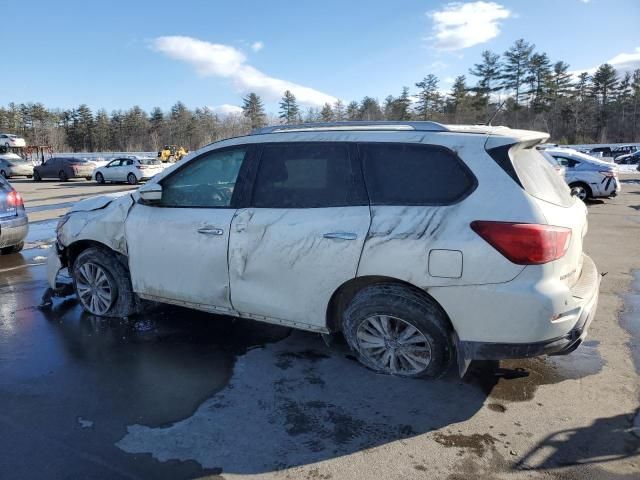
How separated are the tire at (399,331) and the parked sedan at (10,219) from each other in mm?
6597

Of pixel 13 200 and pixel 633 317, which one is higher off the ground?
pixel 13 200

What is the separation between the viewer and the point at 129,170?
2638cm

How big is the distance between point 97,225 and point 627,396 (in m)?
4.58

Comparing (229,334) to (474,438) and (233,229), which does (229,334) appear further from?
(474,438)

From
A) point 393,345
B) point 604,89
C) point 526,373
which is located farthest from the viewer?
point 604,89

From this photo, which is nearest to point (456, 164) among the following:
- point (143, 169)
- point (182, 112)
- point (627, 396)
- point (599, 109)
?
point (627, 396)

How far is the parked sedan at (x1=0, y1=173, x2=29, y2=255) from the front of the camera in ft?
25.2

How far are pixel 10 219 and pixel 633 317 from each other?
8696 millimetres

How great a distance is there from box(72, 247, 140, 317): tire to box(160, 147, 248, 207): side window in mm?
916

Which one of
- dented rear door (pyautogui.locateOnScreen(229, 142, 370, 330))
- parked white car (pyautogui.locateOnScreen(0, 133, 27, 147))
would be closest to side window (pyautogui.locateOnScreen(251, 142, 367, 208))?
dented rear door (pyautogui.locateOnScreen(229, 142, 370, 330))

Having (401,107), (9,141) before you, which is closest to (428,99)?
(401,107)

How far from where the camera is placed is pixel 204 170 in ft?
13.8

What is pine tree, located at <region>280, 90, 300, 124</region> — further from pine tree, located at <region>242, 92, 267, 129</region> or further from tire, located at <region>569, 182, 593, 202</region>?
tire, located at <region>569, 182, 593, 202</region>

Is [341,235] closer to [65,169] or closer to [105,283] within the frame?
[105,283]
